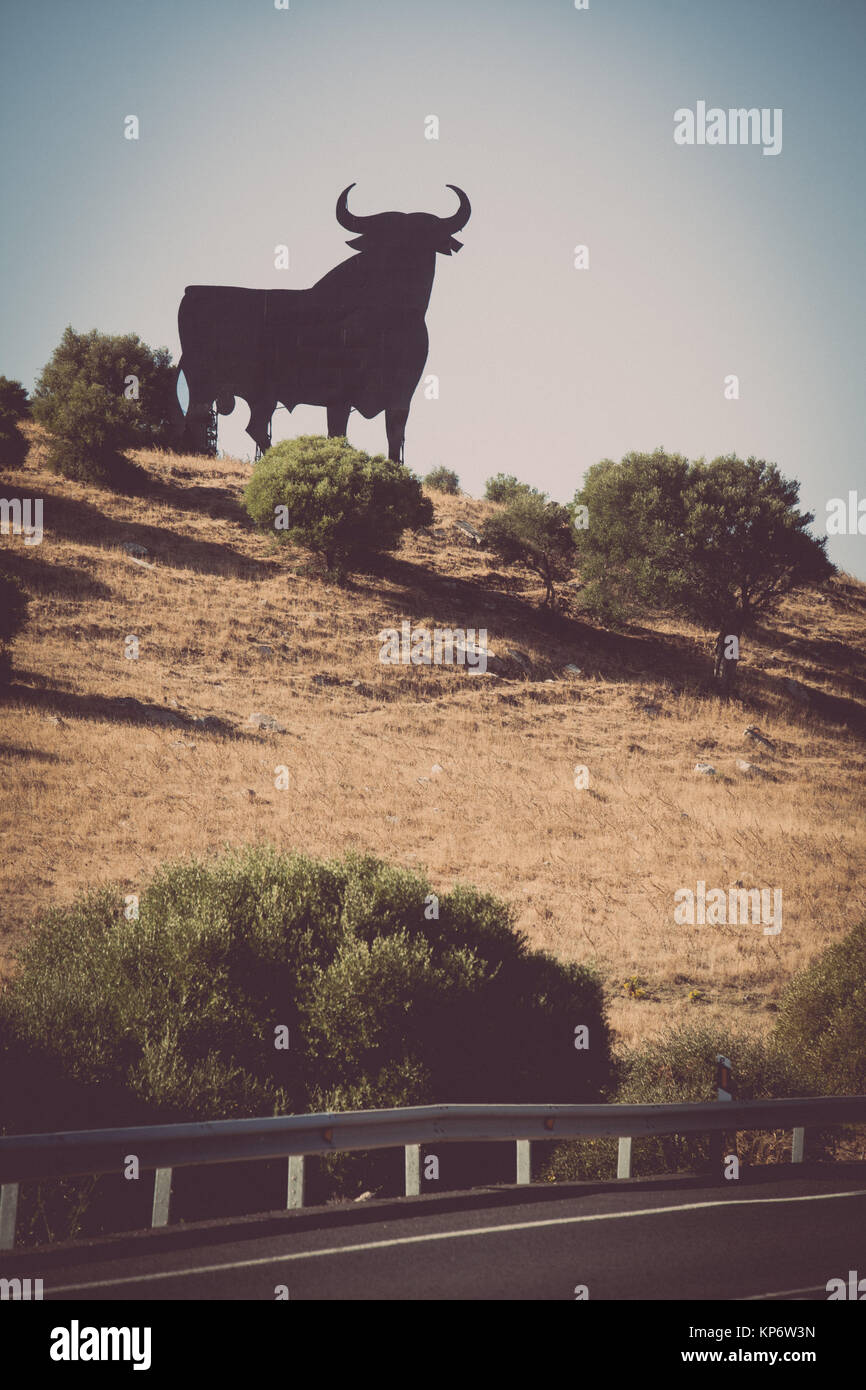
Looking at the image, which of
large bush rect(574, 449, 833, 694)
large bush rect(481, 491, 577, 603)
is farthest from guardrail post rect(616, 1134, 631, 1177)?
large bush rect(481, 491, 577, 603)

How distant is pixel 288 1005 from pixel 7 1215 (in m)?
4.59

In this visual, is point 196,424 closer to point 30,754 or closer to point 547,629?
point 547,629

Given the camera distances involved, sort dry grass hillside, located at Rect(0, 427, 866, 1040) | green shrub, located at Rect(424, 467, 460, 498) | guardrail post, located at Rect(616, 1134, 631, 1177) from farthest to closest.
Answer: green shrub, located at Rect(424, 467, 460, 498) < dry grass hillside, located at Rect(0, 427, 866, 1040) < guardrail post, located at Rect(616, 1134, 631, 1177)

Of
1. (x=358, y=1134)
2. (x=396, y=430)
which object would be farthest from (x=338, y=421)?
(x=358, y=1134)

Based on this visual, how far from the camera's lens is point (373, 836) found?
17.9 metres

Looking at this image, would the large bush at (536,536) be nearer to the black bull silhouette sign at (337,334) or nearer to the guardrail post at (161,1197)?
the black bull silhouette sign at (337,334)

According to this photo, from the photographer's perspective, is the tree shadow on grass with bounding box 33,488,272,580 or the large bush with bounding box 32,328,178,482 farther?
the large bush with bounding box 32,328,178,482

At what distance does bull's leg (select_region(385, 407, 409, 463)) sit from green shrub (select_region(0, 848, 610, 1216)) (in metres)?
25.0

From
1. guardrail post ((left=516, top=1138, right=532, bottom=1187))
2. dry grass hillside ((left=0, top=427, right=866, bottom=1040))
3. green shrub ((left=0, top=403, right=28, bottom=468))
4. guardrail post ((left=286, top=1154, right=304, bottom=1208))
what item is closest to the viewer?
guardrail post ((left=286, top=1154, right=304, bottom=1208))

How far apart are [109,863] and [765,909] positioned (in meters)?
10.7

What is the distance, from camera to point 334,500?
106 ft

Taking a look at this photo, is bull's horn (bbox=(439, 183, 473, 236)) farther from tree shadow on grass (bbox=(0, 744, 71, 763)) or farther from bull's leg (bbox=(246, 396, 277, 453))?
tree shadow on grass (bbox=(0, 744, 71, 763))

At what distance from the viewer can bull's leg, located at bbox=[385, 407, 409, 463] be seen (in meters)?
34.0

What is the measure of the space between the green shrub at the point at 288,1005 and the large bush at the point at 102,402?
96.6 feet
